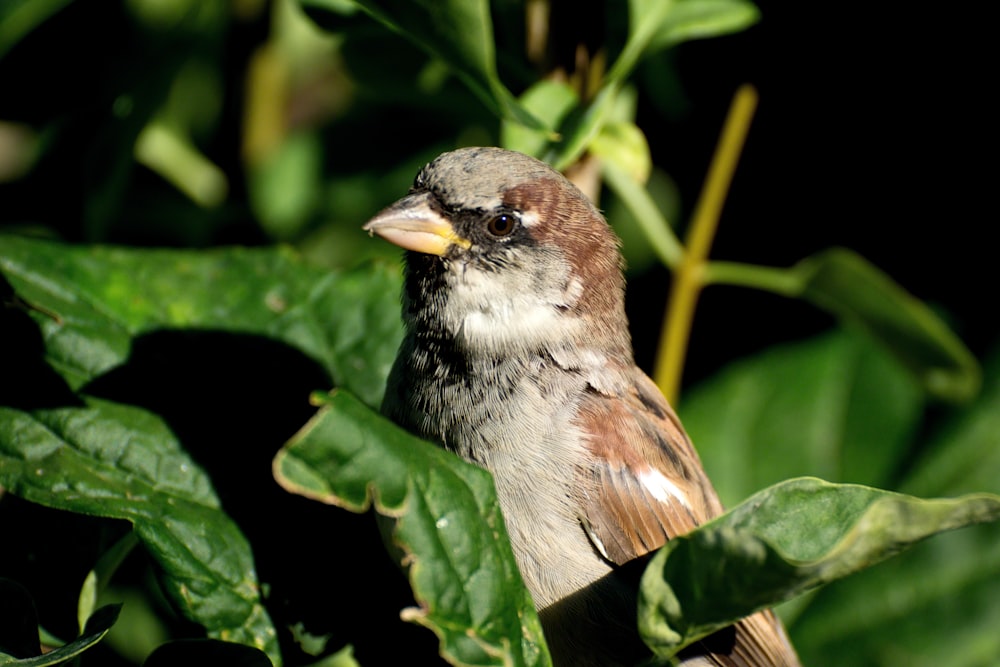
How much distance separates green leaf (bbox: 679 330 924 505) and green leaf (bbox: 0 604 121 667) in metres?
2.06

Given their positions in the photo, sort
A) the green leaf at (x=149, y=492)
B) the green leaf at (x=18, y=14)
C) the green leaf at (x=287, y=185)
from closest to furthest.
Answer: the green leaf at (x=149, y=492)
the green leaf at (x=18, y=14)
the green leaf at (x=287, y=185)

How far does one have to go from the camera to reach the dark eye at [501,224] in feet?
7.66

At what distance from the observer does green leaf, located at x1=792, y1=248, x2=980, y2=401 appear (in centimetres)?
249

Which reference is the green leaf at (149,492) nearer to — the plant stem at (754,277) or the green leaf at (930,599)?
the plant stem at (754,277)

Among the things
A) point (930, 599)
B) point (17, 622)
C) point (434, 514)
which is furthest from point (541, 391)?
point (930, 599)

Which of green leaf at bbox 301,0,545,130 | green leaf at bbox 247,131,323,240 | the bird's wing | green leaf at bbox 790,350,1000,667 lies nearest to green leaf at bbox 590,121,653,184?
green leaf at bbox 301,0,545,130

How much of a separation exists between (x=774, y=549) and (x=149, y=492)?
3.55ft

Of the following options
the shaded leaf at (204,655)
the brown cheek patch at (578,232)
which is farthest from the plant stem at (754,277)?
the shaded leaf at (204,655)

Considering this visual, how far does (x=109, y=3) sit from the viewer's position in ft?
8.98

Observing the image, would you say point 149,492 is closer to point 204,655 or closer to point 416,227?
point 204,655

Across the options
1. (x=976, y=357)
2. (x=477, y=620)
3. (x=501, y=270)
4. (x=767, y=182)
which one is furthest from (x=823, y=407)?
(x=477, y=620)

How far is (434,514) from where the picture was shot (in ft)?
5.17

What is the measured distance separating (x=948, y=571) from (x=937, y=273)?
99 centimetres

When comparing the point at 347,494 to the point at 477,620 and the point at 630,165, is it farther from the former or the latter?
the point at 630,165
